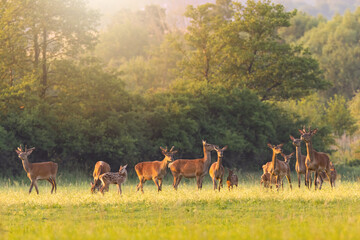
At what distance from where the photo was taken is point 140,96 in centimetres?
3578

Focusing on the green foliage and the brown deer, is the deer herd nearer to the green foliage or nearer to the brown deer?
the brown deer

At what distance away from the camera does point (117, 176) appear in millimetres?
17938

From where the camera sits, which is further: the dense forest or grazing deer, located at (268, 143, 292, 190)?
the dense forest

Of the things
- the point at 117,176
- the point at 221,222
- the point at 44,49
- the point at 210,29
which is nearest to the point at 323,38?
the point at 210,29

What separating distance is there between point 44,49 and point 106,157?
738 cm

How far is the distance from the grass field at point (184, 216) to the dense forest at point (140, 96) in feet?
45.6

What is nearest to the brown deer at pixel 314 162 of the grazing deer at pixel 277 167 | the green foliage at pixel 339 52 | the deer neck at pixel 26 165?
the grazing deer at pixel 277 167

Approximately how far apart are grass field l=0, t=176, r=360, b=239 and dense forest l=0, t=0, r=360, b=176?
13893 millimetres

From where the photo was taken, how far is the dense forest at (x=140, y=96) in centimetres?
3125

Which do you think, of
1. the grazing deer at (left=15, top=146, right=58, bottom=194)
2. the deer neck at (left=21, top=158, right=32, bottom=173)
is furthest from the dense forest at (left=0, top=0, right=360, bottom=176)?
the deer neck at (left=21, top=158, right=32, bottom=173)

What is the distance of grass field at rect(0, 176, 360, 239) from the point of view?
31.2ft

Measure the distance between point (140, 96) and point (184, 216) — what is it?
2333 cm

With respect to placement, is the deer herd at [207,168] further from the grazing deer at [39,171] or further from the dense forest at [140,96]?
the dense forest at [140,96]

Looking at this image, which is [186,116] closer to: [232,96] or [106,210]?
[232,96]
